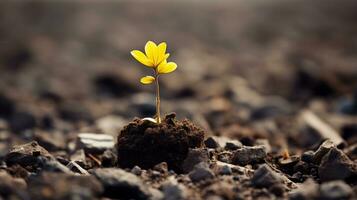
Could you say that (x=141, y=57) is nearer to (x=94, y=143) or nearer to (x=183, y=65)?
(x=94, y=143)

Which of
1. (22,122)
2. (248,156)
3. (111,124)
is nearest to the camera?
(248,156)

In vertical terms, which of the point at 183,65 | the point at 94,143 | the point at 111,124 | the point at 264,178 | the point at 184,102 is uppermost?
the point at 183,65

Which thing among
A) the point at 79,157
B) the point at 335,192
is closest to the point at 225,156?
the point at 335,192

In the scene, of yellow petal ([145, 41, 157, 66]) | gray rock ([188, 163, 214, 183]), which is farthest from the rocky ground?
yellow petal ([145, 41, 157, 66])

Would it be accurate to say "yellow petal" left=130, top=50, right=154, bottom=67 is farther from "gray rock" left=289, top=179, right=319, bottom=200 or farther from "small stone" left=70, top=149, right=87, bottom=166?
"gray rock" left=289, top=179, right=319, bottom=200

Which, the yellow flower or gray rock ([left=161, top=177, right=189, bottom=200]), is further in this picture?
the yellow flower

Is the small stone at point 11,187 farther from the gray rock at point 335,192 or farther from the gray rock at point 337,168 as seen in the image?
the gray rock at point 337,168
